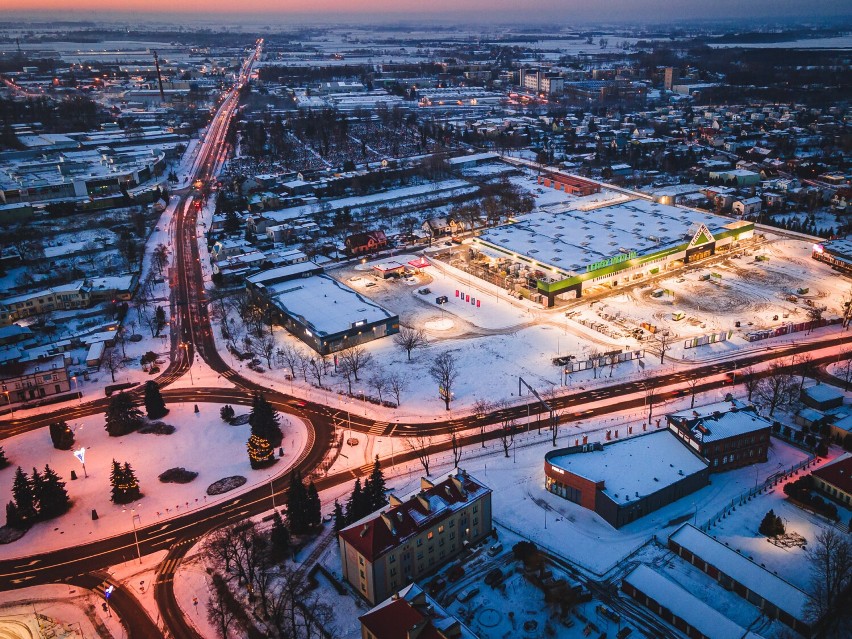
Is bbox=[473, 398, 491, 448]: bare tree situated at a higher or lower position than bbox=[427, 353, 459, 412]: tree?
lower

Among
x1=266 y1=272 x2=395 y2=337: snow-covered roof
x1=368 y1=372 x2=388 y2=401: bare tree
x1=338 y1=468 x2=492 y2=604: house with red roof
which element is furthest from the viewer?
x1=266 y1=272 x2=395 y2=337: snow-covered roof

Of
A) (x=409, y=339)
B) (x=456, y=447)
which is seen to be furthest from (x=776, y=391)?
(x=409, y=339)

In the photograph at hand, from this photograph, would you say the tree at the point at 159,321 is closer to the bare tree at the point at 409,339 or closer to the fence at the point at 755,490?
the bare tree at the point at 409,339

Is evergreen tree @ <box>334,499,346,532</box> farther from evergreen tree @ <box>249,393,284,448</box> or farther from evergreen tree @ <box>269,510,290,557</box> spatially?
evergreen tree @ <box>249,393,284,448</box>

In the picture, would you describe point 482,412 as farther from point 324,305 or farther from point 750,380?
point 324,305

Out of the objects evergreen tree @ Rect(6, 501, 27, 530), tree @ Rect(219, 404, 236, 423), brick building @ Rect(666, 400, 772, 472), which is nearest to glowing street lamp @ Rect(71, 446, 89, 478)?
evergreen tree @ Rect(6, 501, 27, 530)
